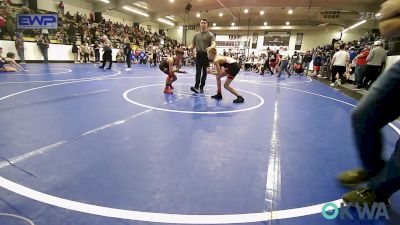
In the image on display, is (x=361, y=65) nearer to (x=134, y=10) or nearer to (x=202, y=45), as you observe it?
(x=202, y=45)

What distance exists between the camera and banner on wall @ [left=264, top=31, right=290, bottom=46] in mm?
31562

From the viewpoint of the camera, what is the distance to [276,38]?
3212 cm

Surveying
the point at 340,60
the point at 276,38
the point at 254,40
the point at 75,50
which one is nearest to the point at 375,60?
the point at 340,60

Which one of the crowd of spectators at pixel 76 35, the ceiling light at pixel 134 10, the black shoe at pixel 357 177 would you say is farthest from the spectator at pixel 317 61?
the ceiling light at pixel 134 10

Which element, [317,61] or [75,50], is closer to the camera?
[75,50]

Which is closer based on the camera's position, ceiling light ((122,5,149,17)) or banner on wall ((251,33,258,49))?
ceiling light ((122,5,149,17))

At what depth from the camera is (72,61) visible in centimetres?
1571

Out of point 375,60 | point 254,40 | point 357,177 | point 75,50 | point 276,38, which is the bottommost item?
point 357,177

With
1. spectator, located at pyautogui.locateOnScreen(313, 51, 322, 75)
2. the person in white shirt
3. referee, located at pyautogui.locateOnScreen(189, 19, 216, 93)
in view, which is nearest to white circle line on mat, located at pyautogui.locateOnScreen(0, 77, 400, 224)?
referee, located at pyautogui.locateOnScreen(189, 19, 216, 93)

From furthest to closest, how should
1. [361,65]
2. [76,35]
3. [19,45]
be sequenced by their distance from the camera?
[76,35], [19,45], [361,65]

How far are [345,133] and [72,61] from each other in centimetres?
1616

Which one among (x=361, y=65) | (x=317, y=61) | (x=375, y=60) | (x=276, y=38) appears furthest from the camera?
(x=276, y=38)

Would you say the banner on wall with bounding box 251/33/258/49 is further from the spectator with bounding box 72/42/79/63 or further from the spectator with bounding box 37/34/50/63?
the spectator with bounding box 37/34/50/63

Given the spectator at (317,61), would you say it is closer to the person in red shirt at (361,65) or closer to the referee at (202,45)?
the person in red shirt at (361,65)
